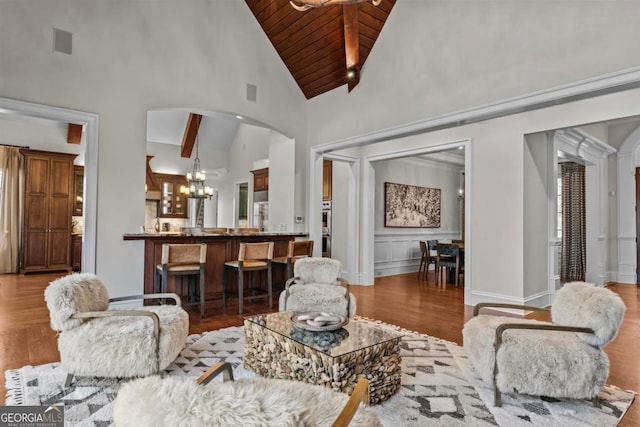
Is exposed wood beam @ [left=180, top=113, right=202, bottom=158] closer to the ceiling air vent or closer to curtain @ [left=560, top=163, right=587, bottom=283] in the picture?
the ceiling air vent

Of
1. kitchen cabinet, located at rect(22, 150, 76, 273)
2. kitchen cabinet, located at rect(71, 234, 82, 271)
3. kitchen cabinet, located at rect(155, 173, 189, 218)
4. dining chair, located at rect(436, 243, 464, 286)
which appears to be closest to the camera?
dining chair, located at rect(436, 243, 464, 286)

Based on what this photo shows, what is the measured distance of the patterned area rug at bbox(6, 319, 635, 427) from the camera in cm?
219

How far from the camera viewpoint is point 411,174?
880 cm

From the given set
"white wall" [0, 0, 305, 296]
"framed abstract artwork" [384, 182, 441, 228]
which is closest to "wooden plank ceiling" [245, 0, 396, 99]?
"white wall" [0, 0, 305, 296]

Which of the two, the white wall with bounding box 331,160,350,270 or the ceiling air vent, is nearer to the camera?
the ceiling air vent

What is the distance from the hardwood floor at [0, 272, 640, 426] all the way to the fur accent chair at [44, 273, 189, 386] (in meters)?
0.52

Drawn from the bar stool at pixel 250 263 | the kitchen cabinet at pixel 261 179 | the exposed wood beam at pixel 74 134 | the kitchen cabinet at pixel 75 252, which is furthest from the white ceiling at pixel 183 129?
the bar stool at pixel 250 263

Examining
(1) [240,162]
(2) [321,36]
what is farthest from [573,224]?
(1) [240,162]

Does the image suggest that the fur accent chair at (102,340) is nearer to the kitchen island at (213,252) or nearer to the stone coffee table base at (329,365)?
the stone coffee table base at (329,365)

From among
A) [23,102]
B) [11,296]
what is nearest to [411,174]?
[23,102]

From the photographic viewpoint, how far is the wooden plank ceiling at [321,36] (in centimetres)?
504

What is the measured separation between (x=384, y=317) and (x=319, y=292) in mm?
1242

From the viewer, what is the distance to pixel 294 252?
210 inches

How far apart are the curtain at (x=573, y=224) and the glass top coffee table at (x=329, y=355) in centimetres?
721
